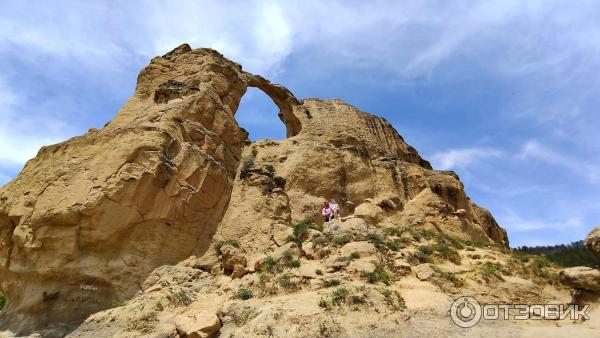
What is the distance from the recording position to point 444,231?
1991cm

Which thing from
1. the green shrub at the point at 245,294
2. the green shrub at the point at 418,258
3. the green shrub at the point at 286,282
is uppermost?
the green shrub at the point at 418,258

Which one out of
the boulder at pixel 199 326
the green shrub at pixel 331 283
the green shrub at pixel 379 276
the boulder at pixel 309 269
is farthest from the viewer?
the boulder at pixel 309 269

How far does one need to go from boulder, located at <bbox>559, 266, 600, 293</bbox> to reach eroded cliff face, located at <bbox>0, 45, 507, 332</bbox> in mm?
7534

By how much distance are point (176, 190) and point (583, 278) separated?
471 inches

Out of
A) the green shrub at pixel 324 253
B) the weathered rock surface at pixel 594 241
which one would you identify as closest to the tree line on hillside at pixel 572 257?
the weathered rock surface at pixel 594 241

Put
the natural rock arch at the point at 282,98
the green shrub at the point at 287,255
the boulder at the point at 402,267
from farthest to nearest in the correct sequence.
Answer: the natural rock arch at the point at 282,98 < the green shrub at the point at 287,255 < the boulder at the point at 402,267

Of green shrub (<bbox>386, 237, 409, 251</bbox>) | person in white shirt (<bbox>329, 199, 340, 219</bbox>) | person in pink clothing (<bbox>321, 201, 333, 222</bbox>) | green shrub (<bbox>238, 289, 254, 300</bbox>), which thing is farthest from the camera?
person in pink clothing (<bbox>321, 201, 333, 222</bbox>)

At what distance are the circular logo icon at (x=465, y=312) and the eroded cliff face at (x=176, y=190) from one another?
668 cm

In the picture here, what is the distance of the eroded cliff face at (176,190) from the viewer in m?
14.4

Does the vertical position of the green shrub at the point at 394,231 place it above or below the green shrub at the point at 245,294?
above

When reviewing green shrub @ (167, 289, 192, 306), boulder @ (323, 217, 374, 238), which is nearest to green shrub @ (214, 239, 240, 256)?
green shrub @ (167, 289, 192, 306)

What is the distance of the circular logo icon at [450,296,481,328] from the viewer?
1131 centimetres

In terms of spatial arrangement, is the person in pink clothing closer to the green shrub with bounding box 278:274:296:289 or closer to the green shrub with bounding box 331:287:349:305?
the green shrub with bounding box 278:274:296:289

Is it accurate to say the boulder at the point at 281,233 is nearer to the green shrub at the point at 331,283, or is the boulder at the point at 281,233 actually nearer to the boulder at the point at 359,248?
the boulder at the point at 359,248
